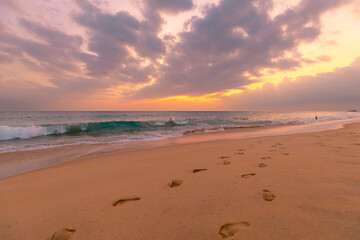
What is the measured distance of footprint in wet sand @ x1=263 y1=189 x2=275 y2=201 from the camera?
225 centimetres

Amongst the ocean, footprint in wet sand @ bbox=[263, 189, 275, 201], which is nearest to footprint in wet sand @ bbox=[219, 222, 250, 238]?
footprint in wet sand @ bbox=[263, 189, 275, 201]

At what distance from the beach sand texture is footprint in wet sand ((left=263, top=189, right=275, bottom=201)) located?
0.04 feet

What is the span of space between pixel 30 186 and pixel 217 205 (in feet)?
13.6

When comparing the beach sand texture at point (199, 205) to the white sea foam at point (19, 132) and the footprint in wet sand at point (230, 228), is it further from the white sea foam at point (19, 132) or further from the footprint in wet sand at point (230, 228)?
the white sea foam at point (19, 132)

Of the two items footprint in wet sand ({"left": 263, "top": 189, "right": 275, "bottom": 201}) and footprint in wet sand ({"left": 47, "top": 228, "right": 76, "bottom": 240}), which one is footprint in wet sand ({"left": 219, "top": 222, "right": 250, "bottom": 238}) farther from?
footprint in wet sand ({"left": 47, "top": 228, "right": 76, "bottom": 240})

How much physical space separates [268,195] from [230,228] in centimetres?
96

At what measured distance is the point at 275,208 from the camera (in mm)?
2006

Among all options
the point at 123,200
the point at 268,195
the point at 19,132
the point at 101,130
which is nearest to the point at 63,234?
the point at 123,200

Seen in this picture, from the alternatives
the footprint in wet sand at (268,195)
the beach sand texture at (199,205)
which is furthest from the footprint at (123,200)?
the footprint in wet sand at (268,195)

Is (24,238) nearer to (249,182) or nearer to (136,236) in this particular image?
(136,236)

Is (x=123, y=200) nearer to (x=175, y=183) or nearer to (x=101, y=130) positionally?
(x=175, y=183)

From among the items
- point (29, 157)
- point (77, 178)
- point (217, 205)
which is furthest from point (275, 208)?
point (29, 157)

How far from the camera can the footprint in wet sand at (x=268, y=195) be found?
2.25 meters

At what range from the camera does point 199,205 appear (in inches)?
87.6
